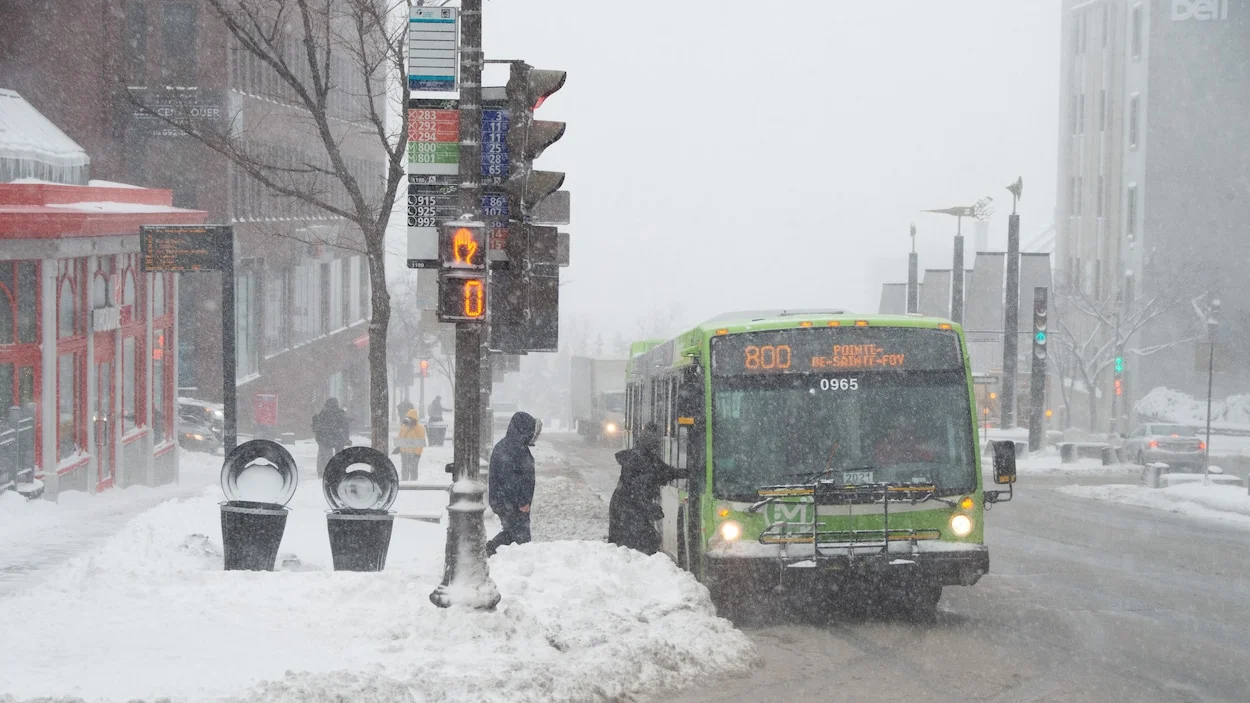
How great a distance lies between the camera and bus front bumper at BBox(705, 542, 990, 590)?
11742mm

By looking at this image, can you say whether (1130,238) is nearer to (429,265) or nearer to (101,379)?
(101,379)

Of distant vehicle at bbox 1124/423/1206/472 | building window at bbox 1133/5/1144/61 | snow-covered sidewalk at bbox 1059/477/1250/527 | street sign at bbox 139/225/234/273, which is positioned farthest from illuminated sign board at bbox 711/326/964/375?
building window at bbox 1133/5/1144/61

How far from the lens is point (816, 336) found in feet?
41.3

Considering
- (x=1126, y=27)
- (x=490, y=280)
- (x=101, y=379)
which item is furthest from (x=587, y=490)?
(x=1126, y=27)

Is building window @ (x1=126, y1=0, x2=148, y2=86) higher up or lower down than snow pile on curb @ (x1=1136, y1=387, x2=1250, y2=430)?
higher up

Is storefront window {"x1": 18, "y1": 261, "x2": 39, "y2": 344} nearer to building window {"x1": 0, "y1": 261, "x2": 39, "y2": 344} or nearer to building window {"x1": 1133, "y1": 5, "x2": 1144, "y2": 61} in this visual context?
building window {"x1": 0, "y1": 261, "x2": 39, "y2": 344}

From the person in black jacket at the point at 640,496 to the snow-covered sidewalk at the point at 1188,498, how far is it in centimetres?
1408

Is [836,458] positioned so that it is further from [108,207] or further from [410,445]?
[410,445]

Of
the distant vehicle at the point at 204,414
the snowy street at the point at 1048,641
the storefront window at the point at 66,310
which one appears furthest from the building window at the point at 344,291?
the snowy street at the point at 1048,641

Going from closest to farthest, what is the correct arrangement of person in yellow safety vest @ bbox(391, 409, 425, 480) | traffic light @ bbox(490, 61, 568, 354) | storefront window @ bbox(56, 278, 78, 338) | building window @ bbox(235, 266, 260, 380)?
traffic light @ bbox(490, 61, 568, 354) < storefront window @ bbox(56, 278, 78, 338) < person in yellow safety vest @ bbox(391, 409, 425, 480) < building window @ bbox(235, 266, 260, 380)

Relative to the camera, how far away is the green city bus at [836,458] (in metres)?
11.9

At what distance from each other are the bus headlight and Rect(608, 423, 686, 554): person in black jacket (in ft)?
8.95

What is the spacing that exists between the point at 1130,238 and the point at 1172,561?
5723 cm

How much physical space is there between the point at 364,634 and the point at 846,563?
4.29m
